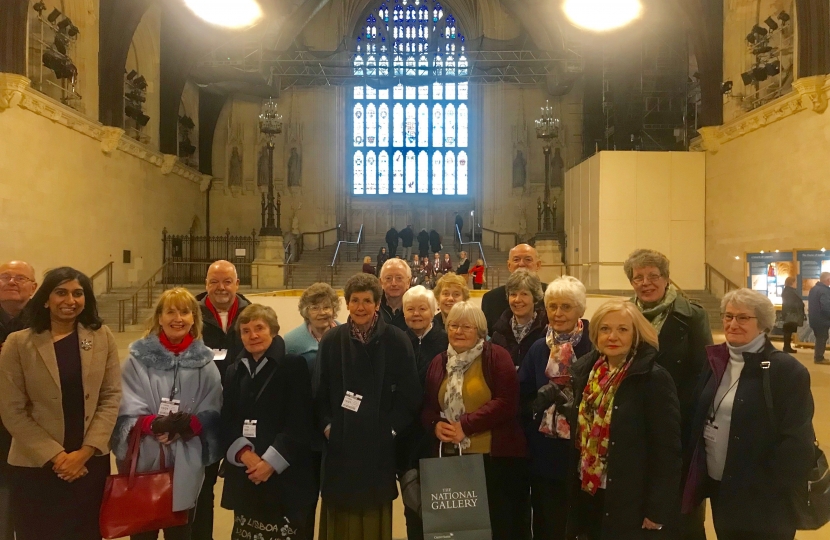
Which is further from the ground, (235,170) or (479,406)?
(235,170)

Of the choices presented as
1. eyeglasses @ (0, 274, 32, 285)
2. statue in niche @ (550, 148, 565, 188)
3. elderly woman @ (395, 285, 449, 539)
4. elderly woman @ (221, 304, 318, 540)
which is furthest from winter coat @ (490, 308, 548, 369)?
statue in niche @ (550, 148, 565, 188)

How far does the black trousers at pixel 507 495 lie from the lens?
98.3 inches

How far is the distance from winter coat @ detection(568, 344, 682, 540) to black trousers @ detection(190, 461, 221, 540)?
1.80 m

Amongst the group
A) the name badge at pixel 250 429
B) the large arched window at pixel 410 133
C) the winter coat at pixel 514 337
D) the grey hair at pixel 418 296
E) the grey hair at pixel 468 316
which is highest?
the large arched window at pixel 410 133

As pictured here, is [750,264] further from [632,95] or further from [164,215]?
[164,215]

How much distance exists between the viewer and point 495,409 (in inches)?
93.6

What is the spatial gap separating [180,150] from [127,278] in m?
5.63

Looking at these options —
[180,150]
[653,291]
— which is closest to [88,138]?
[180,150]

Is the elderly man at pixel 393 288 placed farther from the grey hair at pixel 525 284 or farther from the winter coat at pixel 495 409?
the winter coat at pixel 495 409

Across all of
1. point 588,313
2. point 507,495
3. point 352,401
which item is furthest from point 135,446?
point 588,313

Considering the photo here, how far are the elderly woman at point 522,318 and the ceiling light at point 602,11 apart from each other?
607 centimetres

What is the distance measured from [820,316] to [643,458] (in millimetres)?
7783

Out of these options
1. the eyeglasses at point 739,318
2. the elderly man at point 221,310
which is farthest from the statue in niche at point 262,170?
the eyeglasses at point 739,318

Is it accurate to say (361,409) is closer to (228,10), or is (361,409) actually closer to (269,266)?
(228,10)
